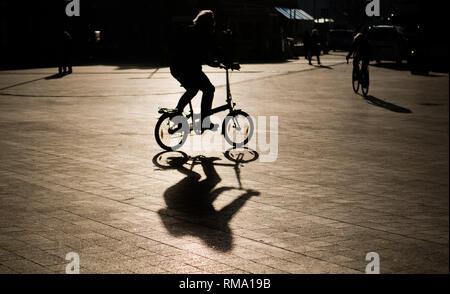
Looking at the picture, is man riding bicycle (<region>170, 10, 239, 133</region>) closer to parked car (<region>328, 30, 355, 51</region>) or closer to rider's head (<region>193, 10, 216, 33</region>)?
rider's head (<region>193, 10, 216, 33</region>)

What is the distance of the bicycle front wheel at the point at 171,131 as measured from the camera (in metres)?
9.61

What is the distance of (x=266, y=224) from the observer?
5777 mm

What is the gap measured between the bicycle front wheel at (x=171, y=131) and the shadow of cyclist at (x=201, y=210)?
1423 millimetres

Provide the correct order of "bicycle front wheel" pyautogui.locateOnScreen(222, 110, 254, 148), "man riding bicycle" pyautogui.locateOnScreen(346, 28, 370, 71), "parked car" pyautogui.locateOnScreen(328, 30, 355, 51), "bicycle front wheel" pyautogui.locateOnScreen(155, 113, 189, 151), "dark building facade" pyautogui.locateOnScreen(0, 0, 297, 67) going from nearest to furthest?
"bicycle front wheel" pyautogui.locateOnScreen(155, 113, 189, 151) → "bicycle front wheel" pyautogui.locateOnScreen(222, 110, 254, 148) → "man riding bicycle" pyautogui.locateOnScreen(346, 28, 370, 71) → "dark building facade" pyautogui.locateOnScreen(0, 0, 297, 67) → "parked car" pyautogui.locateOnScreen(328, 30, 355, 51)

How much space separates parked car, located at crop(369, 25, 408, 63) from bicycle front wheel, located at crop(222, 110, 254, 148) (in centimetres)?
2712

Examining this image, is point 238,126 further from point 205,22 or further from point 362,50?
point 362,50

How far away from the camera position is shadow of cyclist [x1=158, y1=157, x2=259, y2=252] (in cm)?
548

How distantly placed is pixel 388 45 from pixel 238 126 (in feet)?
92.5

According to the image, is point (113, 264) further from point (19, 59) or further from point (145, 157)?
point (19, 59)

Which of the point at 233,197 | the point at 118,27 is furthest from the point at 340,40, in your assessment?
the point at 233,197

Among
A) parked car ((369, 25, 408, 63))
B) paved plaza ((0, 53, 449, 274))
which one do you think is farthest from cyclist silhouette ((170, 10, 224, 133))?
parked car ((369, 25, 408, 63))

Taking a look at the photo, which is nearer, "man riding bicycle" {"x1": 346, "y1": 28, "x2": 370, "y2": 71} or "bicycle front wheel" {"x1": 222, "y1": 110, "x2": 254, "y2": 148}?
"bicycle front wheel" {"x1": 222, "y1": 110, "x2": 254, "y2": 148}

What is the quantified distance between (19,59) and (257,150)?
120ft
